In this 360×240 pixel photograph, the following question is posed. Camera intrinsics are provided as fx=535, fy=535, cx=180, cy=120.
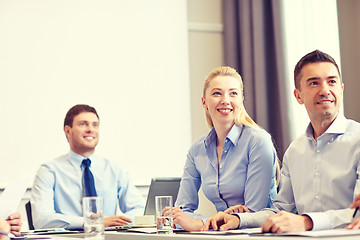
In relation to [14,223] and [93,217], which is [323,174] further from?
[14,223]

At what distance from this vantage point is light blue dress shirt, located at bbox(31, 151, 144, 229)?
3387 mm

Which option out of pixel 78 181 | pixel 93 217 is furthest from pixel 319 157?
pixel 78 181

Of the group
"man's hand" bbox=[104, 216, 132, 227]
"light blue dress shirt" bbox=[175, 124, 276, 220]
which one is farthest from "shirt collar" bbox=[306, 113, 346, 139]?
"man's hand" bbox=[104, 216, 132, 227]

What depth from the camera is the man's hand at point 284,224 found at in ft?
5.49

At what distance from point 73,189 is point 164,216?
1619 millimetres

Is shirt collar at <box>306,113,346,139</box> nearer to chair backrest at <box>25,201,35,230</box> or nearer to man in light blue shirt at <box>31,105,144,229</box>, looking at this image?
man in light blue shirt at <box>31,105,144,229</box>

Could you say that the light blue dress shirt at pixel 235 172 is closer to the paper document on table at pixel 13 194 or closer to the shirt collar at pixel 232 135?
the shirt collar at pixel 232 135

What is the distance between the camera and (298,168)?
2.28m

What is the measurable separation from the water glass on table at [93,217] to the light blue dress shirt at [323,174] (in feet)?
2.07

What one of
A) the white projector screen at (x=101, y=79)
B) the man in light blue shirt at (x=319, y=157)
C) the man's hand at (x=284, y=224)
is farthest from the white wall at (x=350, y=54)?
the man's hand at (x=284, y=224)

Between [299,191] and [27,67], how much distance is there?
105 inches

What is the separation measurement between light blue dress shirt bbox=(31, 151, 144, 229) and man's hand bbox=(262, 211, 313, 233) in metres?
1.88

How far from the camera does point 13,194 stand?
222 cm

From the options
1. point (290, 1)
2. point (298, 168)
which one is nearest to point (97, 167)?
point (298, 168)
